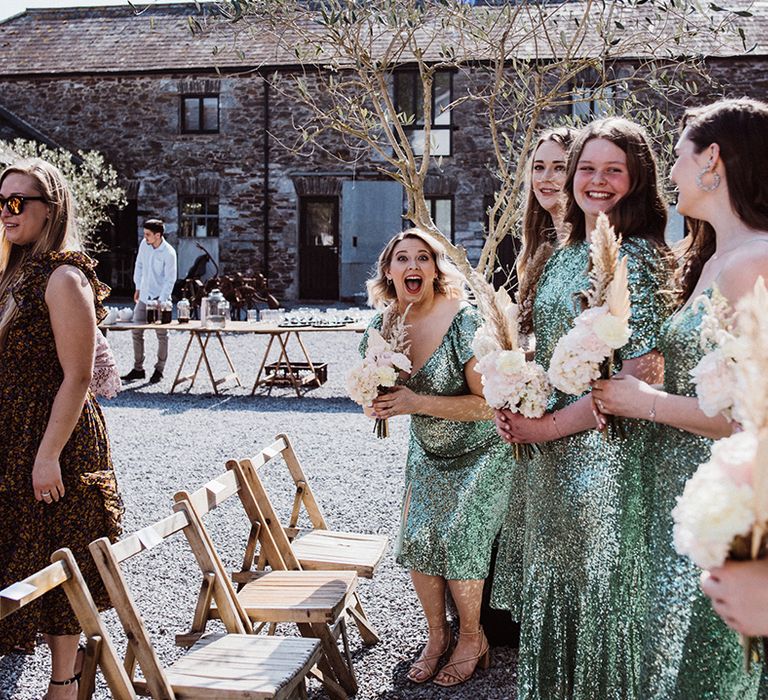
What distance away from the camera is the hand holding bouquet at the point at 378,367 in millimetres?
3635

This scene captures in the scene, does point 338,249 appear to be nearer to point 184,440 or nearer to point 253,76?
point 253,76

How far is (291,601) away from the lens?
348 centimetres

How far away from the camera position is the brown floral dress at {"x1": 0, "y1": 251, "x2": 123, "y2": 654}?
125 inches

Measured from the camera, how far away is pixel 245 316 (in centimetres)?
1970

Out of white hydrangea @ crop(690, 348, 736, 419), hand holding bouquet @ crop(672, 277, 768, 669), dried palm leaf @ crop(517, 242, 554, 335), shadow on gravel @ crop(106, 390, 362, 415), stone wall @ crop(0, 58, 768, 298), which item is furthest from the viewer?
stone wall @ crop(0, 58, 768, 298)

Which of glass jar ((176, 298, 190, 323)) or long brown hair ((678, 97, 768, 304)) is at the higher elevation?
long brown hair ((678, 97, 768, 304))

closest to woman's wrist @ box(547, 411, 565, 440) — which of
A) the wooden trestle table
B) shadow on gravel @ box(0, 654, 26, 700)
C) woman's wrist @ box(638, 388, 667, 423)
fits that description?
woman's wrist @ box(638, 388, 667, 423)

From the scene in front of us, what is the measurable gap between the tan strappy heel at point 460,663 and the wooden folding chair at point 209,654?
0.84 meters

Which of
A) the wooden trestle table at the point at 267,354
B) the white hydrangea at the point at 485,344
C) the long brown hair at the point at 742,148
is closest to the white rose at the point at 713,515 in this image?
the long brown hair at the point at 742,148

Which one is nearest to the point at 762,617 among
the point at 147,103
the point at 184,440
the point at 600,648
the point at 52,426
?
the point at 600,648

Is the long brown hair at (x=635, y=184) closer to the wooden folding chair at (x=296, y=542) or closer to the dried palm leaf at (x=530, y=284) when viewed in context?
the dried palm leaf at (x=530, y=284)

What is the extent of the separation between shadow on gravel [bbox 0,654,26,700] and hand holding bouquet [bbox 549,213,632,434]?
2711 mm

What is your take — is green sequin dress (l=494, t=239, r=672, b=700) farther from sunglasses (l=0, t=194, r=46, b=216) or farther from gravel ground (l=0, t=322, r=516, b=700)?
sunglasses (l=0, t=194, r=46, b=216)

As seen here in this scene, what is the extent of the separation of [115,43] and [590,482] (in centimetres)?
2480
